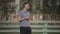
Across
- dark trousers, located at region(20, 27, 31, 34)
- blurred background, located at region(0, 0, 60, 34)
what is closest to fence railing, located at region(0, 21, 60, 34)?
blurred background, located at region(0, 0, 60, 34)

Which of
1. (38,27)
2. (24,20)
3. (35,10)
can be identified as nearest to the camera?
(24,20)

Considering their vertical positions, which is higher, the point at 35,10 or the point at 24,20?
the point at 35,10

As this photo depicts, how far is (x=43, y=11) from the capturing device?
9.40m

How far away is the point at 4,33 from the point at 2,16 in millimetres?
1382

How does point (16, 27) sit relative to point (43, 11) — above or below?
below

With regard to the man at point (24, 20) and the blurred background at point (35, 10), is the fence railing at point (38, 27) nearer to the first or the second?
the blurred background at point (35, 10)

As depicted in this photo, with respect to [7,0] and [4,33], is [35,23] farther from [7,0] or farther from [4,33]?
[7,0]

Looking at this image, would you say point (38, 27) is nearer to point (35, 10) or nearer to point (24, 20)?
point (24, 20)

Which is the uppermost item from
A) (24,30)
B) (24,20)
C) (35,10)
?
(35,10)

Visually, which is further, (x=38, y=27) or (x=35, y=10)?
(x=35, y=10)

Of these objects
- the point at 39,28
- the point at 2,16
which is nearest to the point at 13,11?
the point at 2,16

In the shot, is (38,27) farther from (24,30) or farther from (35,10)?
(35,10)

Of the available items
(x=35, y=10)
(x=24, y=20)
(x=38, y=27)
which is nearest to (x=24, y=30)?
(x=24, y=20)

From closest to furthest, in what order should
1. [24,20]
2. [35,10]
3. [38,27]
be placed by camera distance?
[24,20] < [38,27] < [35,10]
